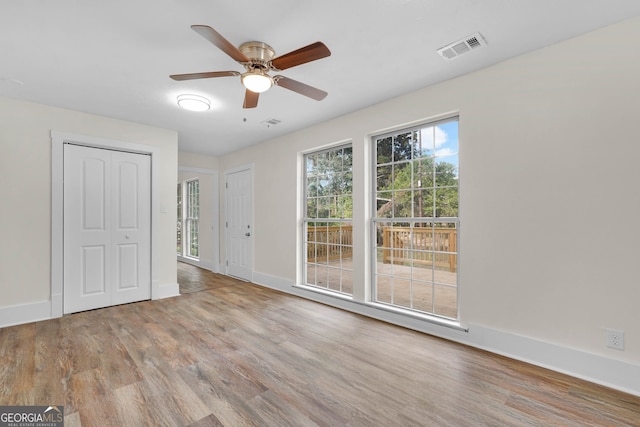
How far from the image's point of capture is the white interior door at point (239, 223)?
5.30 metres

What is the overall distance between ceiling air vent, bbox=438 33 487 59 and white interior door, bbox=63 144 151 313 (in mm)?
4060

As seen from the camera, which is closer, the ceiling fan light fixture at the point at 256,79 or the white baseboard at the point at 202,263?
the ceiling fan light fixture at the point at 256,79

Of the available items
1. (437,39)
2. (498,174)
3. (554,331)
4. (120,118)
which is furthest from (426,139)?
(120,118)

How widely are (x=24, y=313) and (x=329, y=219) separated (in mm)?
3768

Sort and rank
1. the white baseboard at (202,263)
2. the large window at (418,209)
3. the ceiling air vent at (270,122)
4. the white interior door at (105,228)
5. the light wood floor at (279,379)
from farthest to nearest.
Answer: the white baseboard at (202,263) < the ceiling air vent at (270,122) < the white interior door at (105,228) < the large window at (418,209) < the light wood floor at (279,379)

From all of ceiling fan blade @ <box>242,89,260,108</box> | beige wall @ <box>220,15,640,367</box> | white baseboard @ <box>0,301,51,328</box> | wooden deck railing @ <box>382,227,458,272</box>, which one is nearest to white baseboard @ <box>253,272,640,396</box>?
beige wall @ <box>220,15,640,367</box>

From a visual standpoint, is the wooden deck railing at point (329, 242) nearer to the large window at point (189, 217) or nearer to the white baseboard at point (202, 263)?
the white baseboard at point (202, 263)

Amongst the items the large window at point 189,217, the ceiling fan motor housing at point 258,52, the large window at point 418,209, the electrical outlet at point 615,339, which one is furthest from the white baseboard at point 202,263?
the electrical outlet at point 615,339

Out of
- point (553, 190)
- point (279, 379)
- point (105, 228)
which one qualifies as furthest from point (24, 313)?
point (553, 190)

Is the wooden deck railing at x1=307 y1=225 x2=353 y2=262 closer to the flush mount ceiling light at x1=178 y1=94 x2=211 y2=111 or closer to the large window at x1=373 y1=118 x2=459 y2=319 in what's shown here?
the large window at x1=373 y1=118 x2=459 y2=319

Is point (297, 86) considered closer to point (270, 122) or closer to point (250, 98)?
point (250, 98)

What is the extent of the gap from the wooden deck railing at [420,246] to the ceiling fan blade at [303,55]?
6.92ft

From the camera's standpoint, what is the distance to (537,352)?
2.29m

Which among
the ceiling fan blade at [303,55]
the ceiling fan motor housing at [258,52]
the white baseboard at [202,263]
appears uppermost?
the ceiling fan motor housing at [258,52]
